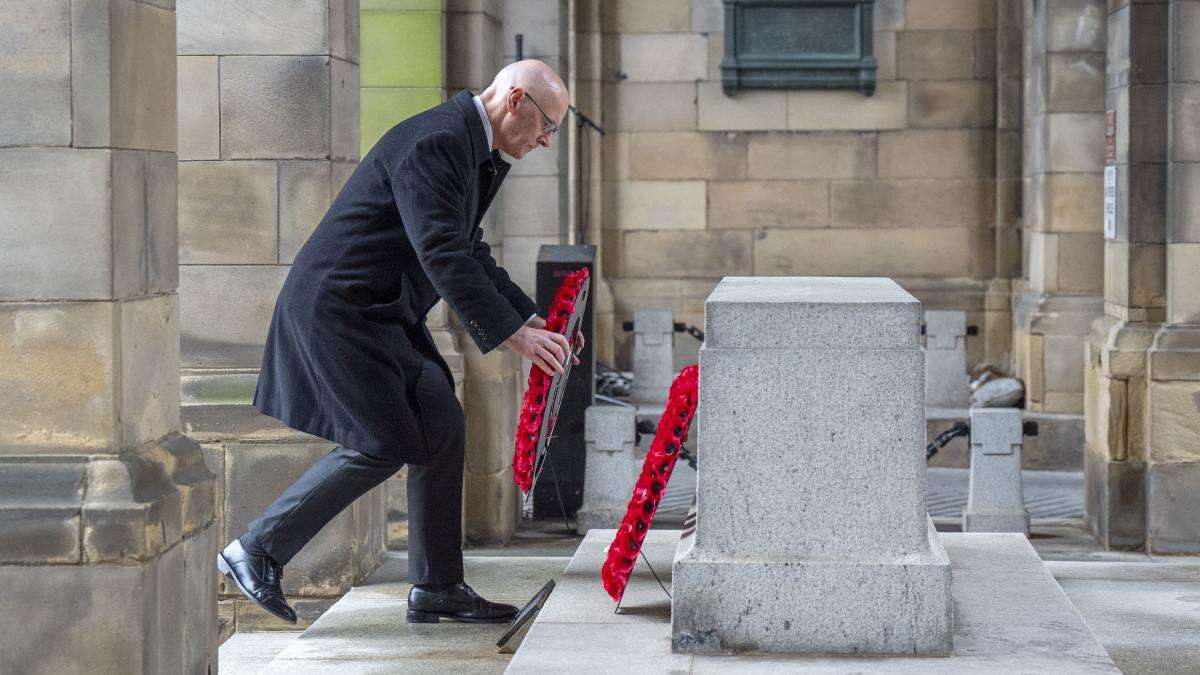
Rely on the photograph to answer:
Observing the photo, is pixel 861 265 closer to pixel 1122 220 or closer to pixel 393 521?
pixel 1122 220

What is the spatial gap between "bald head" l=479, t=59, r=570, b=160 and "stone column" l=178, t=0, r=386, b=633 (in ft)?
6.70

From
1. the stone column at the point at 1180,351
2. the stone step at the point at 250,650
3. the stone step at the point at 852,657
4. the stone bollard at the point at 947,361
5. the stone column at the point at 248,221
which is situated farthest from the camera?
the stone bollard at the point at 947,361

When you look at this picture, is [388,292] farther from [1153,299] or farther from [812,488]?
[1153,299]

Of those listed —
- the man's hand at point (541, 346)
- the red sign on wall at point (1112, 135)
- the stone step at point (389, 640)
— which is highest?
the red sign on wall at point (1112, 135)

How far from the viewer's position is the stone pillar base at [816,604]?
496 cm

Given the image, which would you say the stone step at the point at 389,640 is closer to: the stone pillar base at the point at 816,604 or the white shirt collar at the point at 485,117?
the stone pillar base at the point at 816,604

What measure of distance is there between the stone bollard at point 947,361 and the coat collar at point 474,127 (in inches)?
336

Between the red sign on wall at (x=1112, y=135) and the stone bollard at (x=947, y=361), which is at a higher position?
the red sign on wall at (x=1112, y=135)

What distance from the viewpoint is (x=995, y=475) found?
34.0ft

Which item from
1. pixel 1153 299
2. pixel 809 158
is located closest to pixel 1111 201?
pixel 1153 299

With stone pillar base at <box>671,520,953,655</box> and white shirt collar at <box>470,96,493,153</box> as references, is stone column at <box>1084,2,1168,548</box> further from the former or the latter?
white shirt collar at <box>470,96,493,153</box>

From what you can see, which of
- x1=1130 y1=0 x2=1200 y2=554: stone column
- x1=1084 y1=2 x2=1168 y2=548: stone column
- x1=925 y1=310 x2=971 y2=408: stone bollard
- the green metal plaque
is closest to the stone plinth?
x1=1130 y1=0 x2=1200 y2=554: stone column

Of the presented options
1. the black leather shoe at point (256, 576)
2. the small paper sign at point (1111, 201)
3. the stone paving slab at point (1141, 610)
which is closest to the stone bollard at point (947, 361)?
the small paper sign at point (1111, 201)

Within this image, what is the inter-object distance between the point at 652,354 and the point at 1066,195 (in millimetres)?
3213
